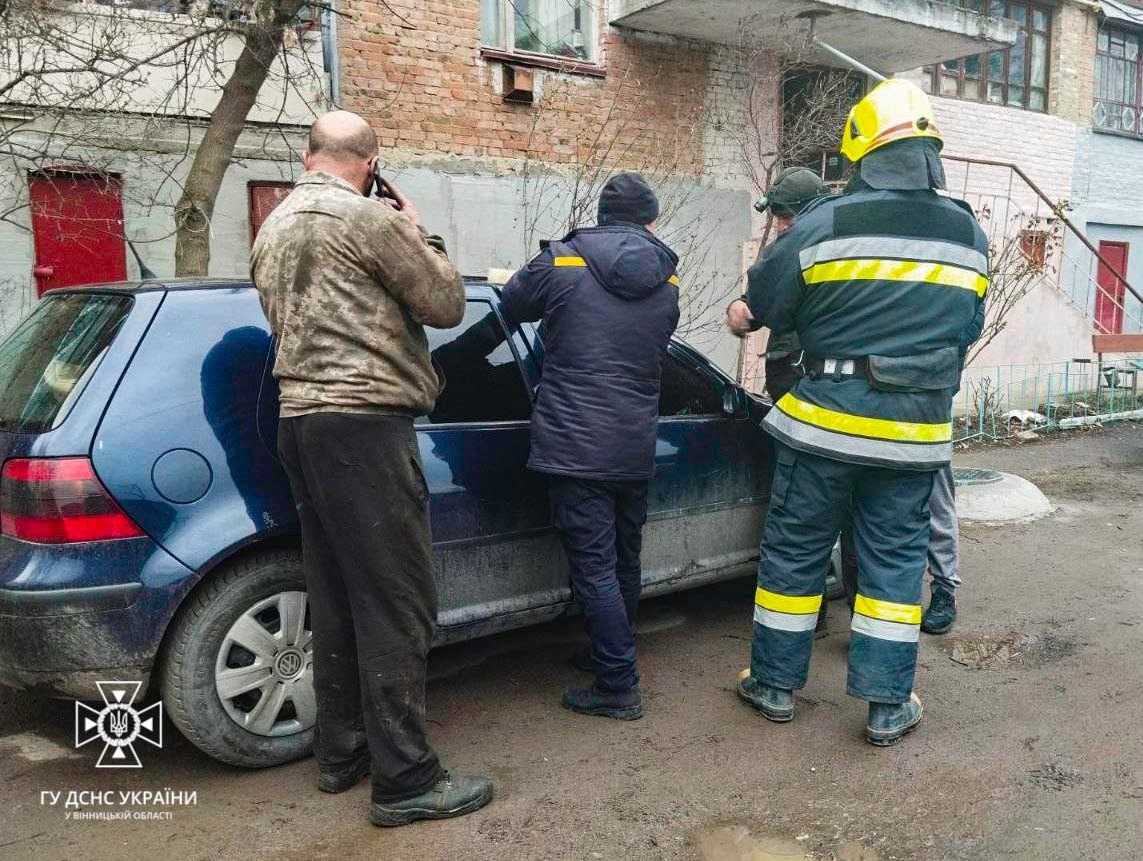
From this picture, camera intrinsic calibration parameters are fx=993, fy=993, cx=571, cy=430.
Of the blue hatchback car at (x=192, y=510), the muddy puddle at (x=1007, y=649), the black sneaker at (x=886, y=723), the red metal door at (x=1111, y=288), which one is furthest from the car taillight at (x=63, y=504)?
the red metal door at (x=1111, y=288)

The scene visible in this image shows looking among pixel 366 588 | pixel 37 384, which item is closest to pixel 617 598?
pixel 366 588

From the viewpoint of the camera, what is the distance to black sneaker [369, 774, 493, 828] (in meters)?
2.84

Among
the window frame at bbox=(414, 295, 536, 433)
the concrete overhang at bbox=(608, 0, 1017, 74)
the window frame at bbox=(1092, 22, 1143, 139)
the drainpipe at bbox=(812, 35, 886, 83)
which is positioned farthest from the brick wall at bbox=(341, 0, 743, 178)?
the window frame at bbox=(1092, 22, 1143, 139)

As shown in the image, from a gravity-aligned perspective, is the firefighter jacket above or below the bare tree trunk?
below

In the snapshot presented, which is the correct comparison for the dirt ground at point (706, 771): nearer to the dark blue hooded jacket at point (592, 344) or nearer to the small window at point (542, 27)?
the dark blue hooded jacket at point (592, 344)

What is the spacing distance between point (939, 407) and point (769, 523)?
701 millimetres

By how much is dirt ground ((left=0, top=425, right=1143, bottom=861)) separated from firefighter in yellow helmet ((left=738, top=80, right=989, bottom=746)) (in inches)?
11.1

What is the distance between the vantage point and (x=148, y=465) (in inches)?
113

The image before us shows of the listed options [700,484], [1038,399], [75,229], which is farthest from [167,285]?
[1038,399]

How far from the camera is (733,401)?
4.27m

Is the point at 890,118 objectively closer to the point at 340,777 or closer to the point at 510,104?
the point at 340,777

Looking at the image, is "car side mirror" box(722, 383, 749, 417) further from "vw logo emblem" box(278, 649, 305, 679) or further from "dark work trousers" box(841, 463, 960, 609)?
"vw logo emblem" box(278, 649, 305, 679)

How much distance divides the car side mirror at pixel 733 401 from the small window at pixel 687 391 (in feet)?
0.08

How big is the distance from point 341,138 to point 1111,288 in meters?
15.0
